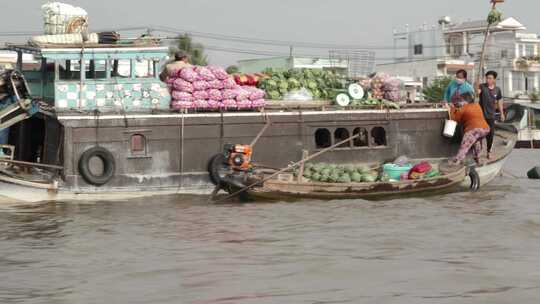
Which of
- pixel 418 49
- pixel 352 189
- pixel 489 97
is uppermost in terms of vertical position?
pixel 418 49

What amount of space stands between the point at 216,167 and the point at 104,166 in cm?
183

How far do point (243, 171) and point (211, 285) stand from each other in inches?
236

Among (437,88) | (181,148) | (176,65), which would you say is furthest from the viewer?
(437,88)

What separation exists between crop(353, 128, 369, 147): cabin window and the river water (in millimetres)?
2153

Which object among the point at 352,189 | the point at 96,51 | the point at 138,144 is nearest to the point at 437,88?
the point at 352,189

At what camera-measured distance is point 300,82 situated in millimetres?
16500

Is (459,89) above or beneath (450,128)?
above

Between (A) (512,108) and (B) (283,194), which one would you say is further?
(A) (512,108)

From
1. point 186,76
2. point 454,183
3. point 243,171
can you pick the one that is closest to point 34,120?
point 186,76

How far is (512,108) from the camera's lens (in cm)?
1922

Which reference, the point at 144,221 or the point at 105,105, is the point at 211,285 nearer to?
the point at 144,221

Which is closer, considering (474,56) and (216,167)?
(216,167)

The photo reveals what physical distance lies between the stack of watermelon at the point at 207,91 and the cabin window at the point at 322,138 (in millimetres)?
1457

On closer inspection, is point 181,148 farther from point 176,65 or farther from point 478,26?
point 478,26
